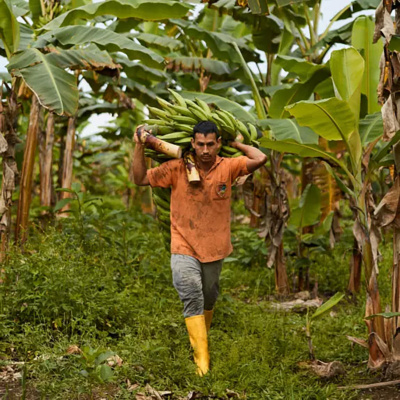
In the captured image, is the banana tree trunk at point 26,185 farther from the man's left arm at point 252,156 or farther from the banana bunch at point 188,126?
the man's left arm at point 252,156

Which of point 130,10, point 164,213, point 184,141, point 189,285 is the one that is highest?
point 130,10

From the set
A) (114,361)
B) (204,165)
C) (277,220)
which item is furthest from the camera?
(277,220)

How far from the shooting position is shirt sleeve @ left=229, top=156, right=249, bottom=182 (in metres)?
4.16

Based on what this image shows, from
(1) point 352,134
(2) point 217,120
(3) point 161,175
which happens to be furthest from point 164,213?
(1) point 352,134

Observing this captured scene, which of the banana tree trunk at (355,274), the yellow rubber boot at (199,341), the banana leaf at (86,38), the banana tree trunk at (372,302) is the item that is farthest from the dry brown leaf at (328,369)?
the banana leaf at (86,38)

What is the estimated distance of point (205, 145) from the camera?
396 centimetres

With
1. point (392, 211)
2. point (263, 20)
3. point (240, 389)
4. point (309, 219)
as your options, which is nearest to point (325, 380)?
point (240, 389)

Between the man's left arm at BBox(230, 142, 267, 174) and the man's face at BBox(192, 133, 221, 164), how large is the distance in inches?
10.9

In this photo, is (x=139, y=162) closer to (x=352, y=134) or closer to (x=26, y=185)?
(x=352, y=134)

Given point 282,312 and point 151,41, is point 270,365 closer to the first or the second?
point 282,312

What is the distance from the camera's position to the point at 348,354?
14.6ft

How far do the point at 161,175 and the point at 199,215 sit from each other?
0.39 m

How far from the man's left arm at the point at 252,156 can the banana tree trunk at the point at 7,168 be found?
7.57ft

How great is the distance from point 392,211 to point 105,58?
319 centimetres
